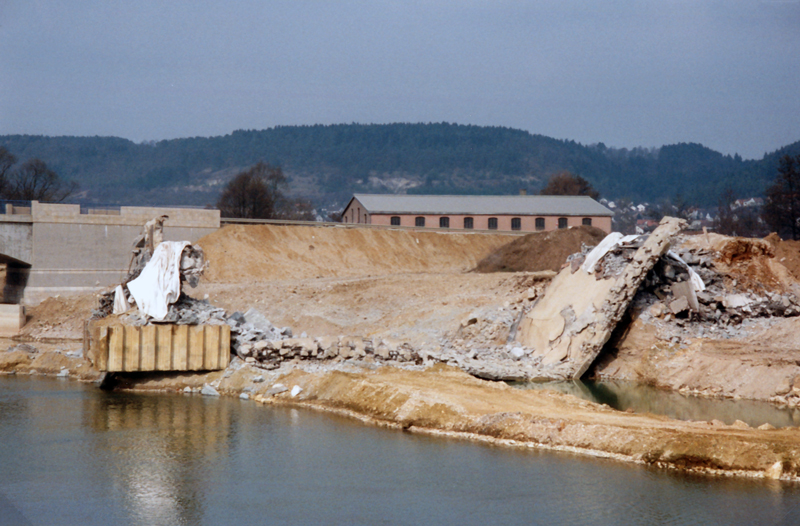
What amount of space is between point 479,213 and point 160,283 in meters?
44.2

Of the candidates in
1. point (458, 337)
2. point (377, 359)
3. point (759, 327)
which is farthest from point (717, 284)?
point (377, 359)

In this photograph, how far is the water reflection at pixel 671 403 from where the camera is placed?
22234 mm

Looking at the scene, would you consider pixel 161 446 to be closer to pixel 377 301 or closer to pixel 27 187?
pixel 377 301

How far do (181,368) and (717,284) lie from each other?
825 inches

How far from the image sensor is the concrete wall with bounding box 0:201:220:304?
45.3 metres

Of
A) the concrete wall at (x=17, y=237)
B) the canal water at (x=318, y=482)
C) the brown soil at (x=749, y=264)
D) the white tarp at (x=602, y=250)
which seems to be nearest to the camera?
the canal water at (x=318, y=482)

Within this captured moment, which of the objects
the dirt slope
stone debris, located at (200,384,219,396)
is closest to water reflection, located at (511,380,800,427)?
stone debris, located at (200,384,219,396)

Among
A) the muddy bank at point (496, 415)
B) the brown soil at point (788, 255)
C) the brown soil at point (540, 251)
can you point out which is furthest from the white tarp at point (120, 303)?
the brown soil at point (788, 255)

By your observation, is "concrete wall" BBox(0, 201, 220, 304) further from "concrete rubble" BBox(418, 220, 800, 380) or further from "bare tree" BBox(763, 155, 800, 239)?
"bare tree" BBox(763, 155, 800, 239)

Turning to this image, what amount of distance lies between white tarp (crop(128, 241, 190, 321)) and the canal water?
→ 203 inches

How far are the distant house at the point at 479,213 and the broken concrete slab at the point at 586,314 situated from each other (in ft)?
119

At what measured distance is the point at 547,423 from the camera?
62.4 feet

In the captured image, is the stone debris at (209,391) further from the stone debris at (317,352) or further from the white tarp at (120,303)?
the white tarp at (120,303)

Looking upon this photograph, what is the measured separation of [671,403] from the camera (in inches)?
957
